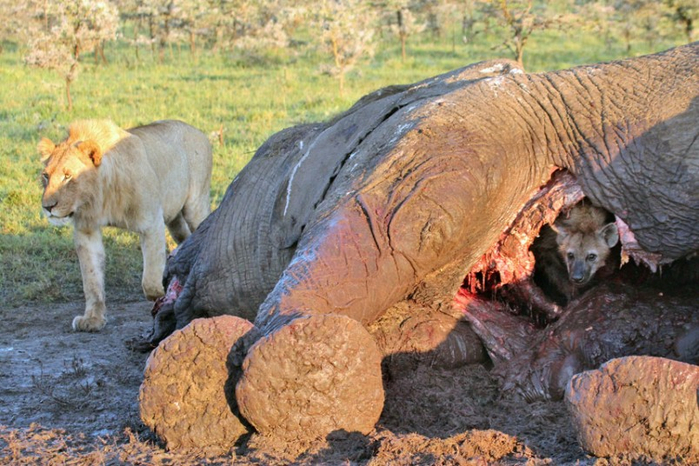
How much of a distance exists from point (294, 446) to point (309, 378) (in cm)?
22

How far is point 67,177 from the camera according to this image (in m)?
6.79

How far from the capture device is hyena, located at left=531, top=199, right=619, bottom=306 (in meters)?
3.64

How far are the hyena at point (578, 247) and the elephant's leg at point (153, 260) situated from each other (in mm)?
3501

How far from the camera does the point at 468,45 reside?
27688mm

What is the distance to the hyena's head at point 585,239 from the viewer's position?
364cm

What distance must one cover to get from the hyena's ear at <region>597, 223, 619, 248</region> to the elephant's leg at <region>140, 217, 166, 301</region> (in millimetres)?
3753

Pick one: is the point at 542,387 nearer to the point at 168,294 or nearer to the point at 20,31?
the point at 168,294

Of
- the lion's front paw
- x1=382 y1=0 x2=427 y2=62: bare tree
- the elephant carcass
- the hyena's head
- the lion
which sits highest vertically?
the elephant carcass

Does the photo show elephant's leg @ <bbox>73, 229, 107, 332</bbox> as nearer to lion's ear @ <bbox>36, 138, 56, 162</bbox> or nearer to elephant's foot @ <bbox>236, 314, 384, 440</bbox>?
lion's ear @ <bbox>36, 138, 56, 162</bbox>

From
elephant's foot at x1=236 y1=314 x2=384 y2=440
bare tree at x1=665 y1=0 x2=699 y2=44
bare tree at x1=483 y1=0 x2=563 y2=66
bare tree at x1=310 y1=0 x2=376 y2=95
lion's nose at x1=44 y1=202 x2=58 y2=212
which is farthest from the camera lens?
bare tree at x1=665 y1=0 x2=699 y2=44

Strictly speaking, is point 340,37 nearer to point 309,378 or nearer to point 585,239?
point 585,239

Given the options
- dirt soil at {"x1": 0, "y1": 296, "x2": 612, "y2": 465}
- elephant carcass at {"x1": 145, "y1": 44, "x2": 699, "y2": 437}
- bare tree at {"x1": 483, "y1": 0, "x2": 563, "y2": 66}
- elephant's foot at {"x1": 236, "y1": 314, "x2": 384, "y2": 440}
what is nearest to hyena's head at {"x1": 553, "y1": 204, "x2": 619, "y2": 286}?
elephant carcass at {"x1": 145, "y1": 44, "x2": 699, "y2": 437}

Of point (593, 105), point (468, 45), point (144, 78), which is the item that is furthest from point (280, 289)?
point (468, 45)

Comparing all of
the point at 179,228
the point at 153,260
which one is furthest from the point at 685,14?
the point at 153,260
